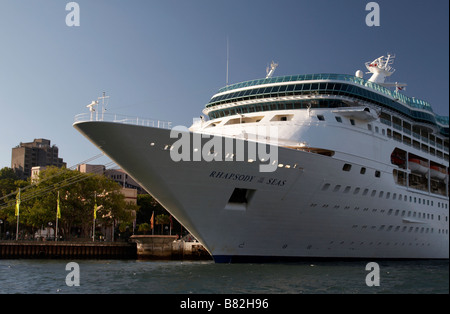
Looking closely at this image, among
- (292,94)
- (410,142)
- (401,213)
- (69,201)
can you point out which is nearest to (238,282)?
(292,94)

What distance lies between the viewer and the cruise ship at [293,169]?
20156 millimetres

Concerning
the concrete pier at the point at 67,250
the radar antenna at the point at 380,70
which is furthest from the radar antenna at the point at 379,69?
the concrete pier at the point at 67,250

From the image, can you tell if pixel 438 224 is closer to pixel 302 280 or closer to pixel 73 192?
pixel 302 280

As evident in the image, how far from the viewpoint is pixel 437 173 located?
34.6 meters

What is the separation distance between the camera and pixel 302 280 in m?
17.4

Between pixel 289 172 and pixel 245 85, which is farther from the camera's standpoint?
pixel 245 85

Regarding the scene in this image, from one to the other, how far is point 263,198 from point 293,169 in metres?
1.88

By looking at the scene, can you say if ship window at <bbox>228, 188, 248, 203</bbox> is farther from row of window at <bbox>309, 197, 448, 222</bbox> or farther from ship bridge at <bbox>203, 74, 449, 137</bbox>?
ship bridge at <bbox>203, 74, 449, 137</bbox>

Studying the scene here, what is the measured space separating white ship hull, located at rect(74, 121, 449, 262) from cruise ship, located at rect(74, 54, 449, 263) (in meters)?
0.05

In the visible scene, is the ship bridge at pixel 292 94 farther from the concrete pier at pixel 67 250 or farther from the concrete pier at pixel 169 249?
the concrete pier at pixel 67 250

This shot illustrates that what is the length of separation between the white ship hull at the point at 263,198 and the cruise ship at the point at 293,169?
5cm

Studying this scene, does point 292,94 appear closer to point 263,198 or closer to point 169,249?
point 263,198
